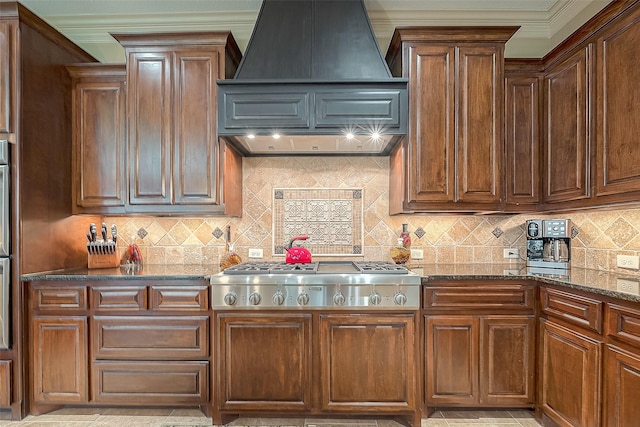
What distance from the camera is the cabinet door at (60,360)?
2.30 metres

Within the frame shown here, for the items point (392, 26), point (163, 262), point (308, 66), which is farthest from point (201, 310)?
point (392, 26)

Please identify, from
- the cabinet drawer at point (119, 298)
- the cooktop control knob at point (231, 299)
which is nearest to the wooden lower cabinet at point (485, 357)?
the cooktop control knob at point (231, 299)

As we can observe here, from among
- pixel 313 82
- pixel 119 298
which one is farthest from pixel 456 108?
pixel 119 298

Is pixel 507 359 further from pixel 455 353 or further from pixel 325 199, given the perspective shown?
pixel 325 199

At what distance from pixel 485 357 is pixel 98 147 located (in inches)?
122

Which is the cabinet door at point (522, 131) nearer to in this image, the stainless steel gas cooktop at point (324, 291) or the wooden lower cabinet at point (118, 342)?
the stainless steel gas cooktop at point (324, 291)

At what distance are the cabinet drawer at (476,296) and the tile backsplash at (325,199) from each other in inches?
26.2

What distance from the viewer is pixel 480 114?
2.49m

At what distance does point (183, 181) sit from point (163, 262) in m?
0.83

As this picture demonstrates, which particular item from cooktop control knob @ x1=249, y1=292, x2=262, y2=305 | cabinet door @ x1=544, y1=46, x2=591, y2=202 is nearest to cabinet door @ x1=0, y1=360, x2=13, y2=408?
cooktop control knob @ x1=249, y1=292, x2=262, y2=305

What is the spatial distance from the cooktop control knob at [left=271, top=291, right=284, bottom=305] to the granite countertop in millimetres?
455

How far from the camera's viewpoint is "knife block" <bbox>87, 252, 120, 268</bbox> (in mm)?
2707

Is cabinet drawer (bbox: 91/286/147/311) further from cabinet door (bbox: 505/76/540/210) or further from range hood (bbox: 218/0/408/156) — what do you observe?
cabinet door (bbox: 505/76/540/210)

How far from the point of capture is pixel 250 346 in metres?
2.22
